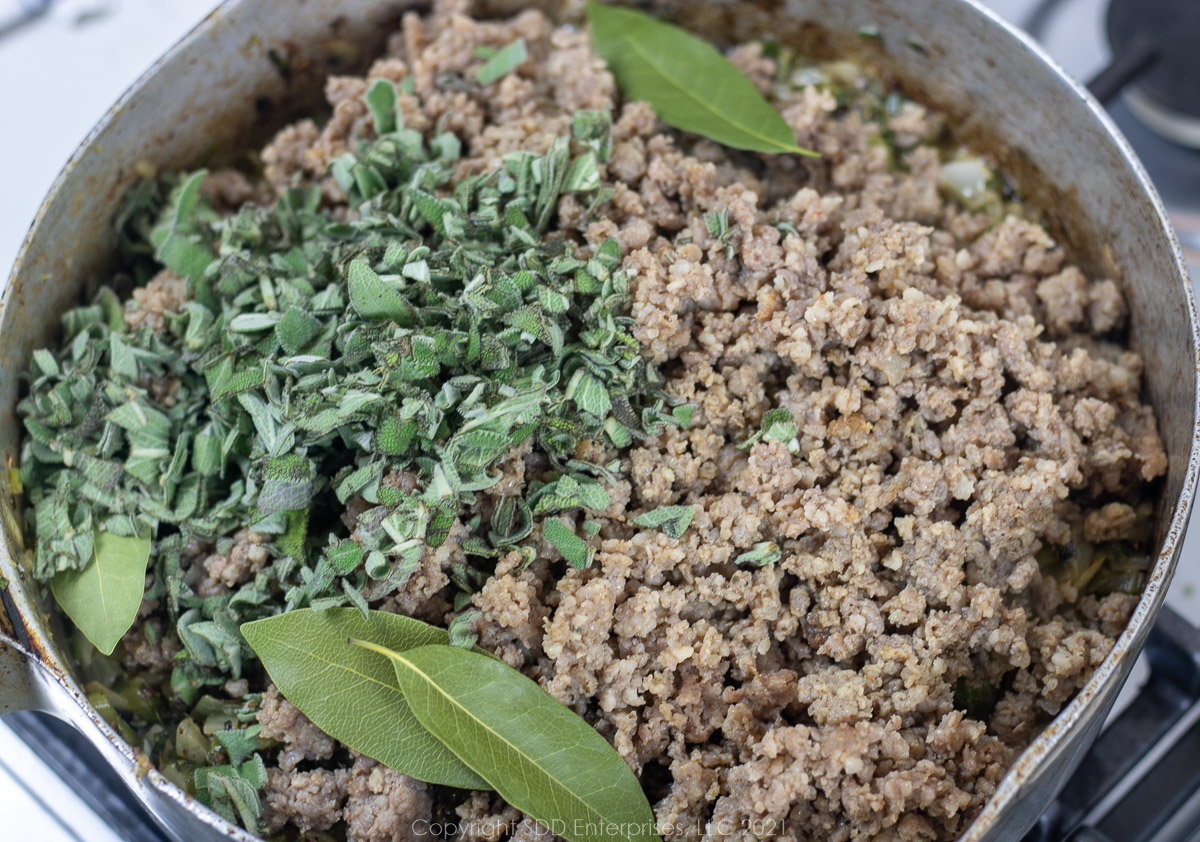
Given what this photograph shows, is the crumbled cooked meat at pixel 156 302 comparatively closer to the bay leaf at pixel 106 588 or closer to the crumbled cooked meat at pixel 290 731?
the bay leaf at pixel 106 588

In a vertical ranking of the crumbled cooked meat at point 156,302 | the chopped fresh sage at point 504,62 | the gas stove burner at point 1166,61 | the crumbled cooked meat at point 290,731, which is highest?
the chopped fresh sage at point 504,62

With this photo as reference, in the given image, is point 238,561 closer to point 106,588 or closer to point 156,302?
point 106,588

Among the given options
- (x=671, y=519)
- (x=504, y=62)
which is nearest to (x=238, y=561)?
(x=671, y=519)

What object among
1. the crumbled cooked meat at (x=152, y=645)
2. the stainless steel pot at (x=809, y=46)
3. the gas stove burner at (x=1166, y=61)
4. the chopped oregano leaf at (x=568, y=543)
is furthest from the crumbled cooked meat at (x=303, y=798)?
the gas stove burner at (x=1166, y=61)

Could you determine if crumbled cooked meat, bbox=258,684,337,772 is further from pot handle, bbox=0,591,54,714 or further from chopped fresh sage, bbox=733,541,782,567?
chopped fresh sage, bbox=733,541,782,567

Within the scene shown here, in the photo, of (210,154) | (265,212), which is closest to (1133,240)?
(265,212)
